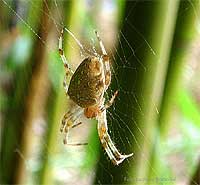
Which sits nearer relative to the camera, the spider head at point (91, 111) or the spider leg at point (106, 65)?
the spider leg at point (106, 65)

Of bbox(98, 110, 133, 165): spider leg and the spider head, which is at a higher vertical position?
the spider head

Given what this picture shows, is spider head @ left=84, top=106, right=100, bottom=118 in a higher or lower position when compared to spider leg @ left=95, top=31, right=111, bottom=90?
lower

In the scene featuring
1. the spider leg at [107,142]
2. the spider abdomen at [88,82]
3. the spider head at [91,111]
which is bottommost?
the spider leg at [107,142]

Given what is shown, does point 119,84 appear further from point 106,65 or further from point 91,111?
point 91,111

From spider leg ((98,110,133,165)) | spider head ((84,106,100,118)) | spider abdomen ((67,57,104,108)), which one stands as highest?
spider abdomen ((67,57,104,108))

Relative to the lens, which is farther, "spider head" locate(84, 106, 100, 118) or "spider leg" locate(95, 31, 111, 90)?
"spider head" locate(84, 106, 100, 118)

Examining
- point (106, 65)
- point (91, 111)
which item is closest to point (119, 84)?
point (106, 65)
